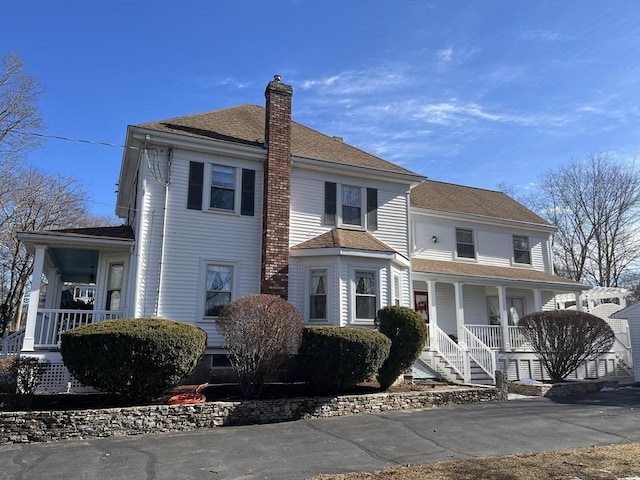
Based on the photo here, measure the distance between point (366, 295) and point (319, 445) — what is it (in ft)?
22.1

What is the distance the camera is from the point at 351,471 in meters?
6.30

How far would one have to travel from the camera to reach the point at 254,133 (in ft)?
50.9

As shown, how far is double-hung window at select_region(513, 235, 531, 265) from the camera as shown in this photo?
2108 cm

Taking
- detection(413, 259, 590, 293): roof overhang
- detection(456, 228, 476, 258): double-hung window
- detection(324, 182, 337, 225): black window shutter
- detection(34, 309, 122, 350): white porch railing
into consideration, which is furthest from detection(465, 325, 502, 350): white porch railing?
detection(34, 309, 122, 350): white porch railing

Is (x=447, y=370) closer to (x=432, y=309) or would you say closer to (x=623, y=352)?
(x=432, y=309)

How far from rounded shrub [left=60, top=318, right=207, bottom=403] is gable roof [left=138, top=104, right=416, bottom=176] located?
6291 mm

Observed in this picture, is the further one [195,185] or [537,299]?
[537,299]

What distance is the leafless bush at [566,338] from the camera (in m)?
14.6

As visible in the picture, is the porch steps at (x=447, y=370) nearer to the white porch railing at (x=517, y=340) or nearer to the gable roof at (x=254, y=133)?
the white porch railing at (x=517, y=340)

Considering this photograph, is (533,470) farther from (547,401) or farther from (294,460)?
(547,401)

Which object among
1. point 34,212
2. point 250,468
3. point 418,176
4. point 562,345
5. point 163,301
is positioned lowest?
point 250,468

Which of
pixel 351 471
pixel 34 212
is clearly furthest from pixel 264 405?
pixel 34 212

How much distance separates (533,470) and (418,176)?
11477 mm

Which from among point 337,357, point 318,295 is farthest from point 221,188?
point 337,357
